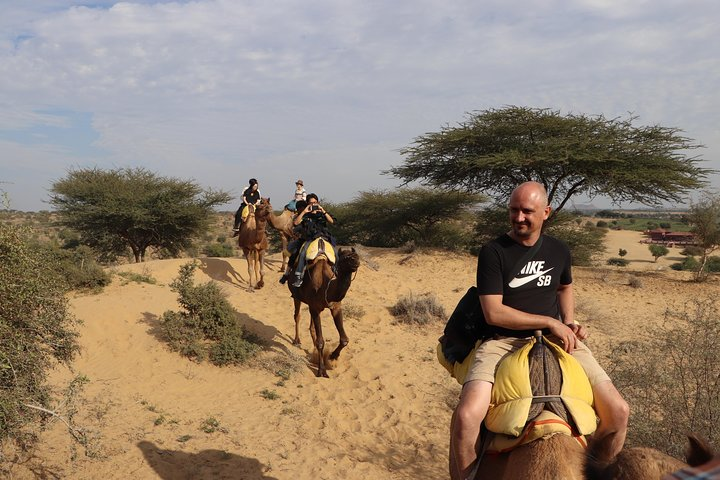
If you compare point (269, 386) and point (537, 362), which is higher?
point (537, 362)

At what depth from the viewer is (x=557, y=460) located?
2.18 meters

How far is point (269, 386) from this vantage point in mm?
7777

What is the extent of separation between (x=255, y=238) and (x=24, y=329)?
27.4 ft

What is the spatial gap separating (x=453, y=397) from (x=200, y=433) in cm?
365

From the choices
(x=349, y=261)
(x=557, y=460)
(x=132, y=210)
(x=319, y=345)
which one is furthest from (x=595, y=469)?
(x=132, y=210)

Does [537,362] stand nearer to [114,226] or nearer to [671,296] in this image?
[671,296]

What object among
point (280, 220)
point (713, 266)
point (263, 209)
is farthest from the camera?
point (713, 266)

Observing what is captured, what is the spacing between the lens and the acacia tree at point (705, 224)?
15.8 m

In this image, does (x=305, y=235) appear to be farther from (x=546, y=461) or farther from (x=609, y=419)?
(x=546, y=461)

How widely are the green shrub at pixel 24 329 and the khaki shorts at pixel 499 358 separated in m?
3.51

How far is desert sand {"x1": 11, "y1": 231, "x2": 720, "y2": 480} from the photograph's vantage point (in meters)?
5.52

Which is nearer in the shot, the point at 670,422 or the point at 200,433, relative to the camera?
the point at 670,422

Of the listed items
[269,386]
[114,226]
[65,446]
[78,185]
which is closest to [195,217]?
[114,226]

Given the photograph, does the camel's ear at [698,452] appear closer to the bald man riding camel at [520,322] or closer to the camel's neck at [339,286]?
the bald man riding camel at [520,322]
